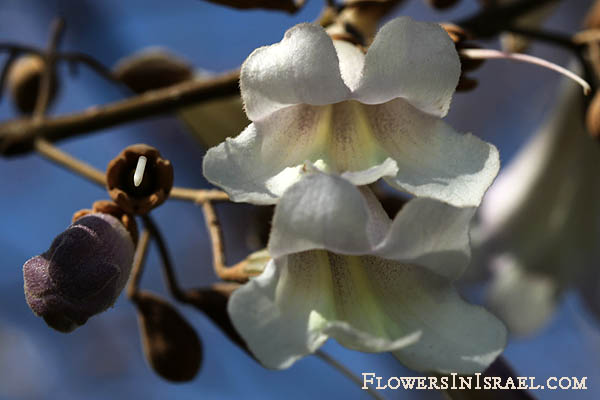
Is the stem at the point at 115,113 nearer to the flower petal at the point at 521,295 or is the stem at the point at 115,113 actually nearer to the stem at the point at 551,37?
the stem at the point at 551,37

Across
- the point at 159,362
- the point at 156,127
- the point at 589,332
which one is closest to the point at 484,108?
the point at 589,332

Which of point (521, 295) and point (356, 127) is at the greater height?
point (356, 127)

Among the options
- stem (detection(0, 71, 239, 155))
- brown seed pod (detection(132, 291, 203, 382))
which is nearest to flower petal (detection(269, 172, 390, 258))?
brown seed pod (detection(132, 291, 203, 382))

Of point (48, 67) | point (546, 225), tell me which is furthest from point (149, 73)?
point (546, 225)

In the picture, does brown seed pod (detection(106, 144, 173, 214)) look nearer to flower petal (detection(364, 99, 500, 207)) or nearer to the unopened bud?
flower petal (detection(364, 99, 500, 207))

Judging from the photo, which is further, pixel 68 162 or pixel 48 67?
pixel 48 67

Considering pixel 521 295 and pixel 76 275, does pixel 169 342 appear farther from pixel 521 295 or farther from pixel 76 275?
pixel 521 295

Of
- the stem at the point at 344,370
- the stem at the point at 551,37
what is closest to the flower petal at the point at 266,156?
the stem at the point at 344,370
